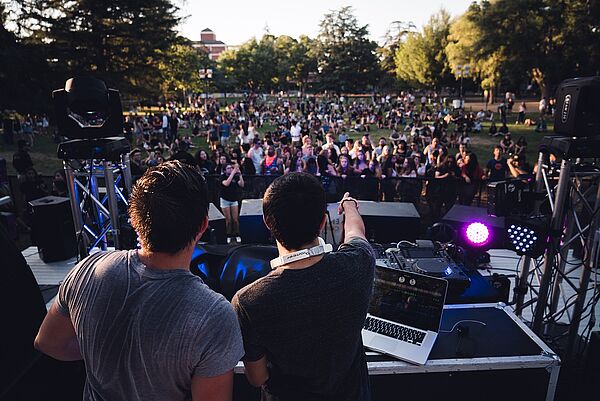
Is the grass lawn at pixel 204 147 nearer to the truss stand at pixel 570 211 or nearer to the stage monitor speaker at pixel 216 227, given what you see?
the stage monitor speaker at pixel 216 227

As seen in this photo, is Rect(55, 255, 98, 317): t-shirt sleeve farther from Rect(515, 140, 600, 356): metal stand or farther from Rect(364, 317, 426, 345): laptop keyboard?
Rect(515, 140, 600, 356): metal stand

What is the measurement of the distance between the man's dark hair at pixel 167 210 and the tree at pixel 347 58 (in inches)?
2867

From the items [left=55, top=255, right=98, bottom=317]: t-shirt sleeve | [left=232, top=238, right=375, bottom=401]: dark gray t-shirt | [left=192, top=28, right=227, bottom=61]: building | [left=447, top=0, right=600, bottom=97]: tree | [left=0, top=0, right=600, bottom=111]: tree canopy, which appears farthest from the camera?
[left=192, top=28, right=227, bottom=61]: building

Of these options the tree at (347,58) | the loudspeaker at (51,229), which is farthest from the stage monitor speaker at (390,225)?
the tree at (347,58)

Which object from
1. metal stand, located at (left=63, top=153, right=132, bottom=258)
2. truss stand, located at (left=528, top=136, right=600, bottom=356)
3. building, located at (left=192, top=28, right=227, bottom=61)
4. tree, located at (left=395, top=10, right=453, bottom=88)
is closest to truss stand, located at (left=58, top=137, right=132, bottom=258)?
metal stand, located at (left=63, top=153, right=132, bottom=258)

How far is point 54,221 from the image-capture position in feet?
21.6

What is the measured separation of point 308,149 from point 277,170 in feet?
4.14

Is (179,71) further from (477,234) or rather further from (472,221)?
(477,234)

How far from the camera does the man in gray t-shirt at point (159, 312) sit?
135cm

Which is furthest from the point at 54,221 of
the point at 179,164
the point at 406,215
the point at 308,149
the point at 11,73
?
the point at 11,73

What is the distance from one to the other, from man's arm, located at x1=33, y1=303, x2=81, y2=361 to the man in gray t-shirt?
13 cm

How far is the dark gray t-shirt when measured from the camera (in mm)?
1605

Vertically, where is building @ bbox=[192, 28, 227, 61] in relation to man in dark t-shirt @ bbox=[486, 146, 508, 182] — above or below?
above

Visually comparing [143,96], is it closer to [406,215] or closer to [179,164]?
[406,215]
